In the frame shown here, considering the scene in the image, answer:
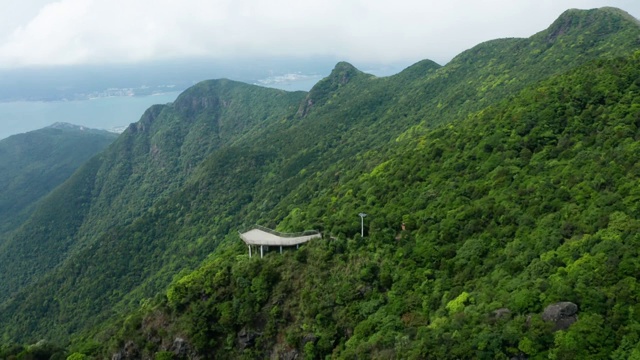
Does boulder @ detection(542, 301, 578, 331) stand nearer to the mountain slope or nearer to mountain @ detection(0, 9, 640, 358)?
the mountain slope

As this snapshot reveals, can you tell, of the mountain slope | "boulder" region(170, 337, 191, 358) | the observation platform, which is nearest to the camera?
the mountain slope

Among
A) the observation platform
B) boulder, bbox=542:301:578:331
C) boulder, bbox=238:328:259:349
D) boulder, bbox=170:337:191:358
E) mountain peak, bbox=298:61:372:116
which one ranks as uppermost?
mountain peak, bbox=298:61:372:116

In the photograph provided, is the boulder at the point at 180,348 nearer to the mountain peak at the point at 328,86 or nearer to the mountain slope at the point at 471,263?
the mountain slope at the point at 471,263

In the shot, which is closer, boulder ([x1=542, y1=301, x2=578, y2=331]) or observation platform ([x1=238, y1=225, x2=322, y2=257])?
boulder ([x1=542, y1=301, x2=578, y2=331])

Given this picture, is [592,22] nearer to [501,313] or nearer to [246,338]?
[501,313]

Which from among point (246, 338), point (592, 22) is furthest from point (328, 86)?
point (246, 338)

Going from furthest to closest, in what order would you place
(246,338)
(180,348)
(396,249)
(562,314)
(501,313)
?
(396,249) → (180,348) → (246,338) → (501,313) → (562,314)

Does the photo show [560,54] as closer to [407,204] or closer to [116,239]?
[407,204]

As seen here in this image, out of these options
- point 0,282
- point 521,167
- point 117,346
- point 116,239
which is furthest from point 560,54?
point 0,282

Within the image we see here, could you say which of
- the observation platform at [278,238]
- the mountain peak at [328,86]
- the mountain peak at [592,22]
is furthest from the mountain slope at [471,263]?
the mountain peak at [328,86]

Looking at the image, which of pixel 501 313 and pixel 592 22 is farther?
pixel 592 22

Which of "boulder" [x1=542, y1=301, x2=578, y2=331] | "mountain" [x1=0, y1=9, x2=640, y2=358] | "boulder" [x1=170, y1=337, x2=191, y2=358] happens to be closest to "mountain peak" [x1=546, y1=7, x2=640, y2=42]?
"mountain" [x1=0, y1=9, x2=640, y2=358]
